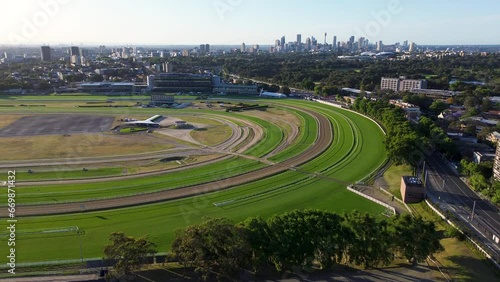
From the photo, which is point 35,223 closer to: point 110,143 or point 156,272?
point 156,272

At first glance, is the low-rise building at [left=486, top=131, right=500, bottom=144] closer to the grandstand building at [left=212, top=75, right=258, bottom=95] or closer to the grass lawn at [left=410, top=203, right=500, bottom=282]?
the grass lawn at [left=410, top=203, right=500, bottom=282]

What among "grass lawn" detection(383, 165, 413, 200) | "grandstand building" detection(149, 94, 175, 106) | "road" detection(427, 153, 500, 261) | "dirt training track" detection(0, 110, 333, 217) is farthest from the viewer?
"grandstand building" detection(149, 94, 175, 106)

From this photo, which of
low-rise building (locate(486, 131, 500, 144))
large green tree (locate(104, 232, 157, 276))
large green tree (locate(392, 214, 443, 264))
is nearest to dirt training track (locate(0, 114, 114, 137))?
large green tree (locate(104, 232, 157, 276))

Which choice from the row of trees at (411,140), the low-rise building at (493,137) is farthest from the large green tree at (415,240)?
the low-rise building at (493,137)

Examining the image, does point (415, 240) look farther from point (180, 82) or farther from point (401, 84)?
point (401, 84)

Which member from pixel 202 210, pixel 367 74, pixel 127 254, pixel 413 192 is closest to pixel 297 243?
pixel 127 254

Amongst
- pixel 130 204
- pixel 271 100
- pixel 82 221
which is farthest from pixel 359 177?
pixel 271 100

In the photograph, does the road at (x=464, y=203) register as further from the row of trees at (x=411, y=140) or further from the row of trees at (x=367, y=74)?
the row of trees at (x=367, y=74)
